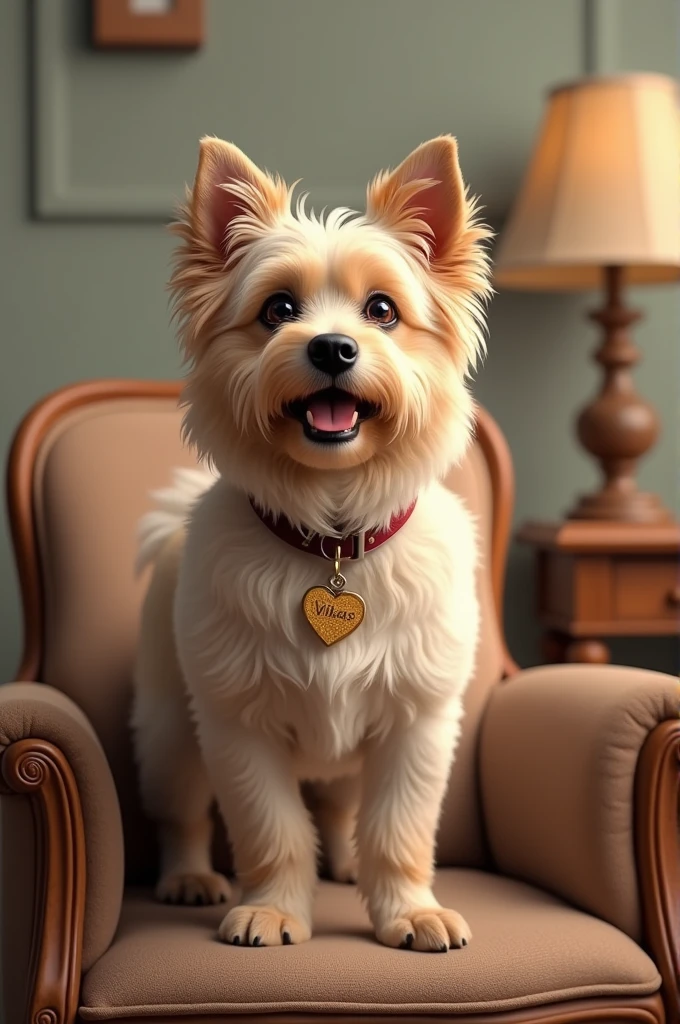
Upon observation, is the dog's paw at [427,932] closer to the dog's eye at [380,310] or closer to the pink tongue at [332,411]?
the pink tongue at [332,411]

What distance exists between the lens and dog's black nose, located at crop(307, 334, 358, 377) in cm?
122

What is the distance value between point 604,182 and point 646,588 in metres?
0.82

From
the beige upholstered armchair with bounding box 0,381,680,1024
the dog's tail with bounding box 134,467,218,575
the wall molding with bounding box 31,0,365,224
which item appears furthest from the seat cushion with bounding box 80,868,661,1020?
the wall molding with bounding box 31,0,365,224

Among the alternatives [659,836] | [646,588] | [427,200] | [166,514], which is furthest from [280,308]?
[646,588]

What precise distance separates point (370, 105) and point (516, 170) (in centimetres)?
36

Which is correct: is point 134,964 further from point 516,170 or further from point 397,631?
point 516,170

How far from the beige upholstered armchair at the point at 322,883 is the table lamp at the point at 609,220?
630mm

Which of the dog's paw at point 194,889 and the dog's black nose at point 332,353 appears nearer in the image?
the dog's black nose at point 332,353

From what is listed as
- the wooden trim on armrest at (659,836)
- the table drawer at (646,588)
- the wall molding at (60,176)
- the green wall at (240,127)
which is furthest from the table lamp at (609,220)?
the wooden trim on armrest at (659,836)

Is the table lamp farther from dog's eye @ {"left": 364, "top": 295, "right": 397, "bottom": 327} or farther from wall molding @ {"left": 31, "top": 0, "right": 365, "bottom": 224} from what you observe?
dog's eye @ {"left": 364, "top": 295, "right": 397, "bottom": 327}

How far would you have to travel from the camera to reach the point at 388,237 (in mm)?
1354

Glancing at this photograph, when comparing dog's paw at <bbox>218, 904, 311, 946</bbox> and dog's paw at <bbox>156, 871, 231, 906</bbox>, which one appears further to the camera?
dog's paw at <bbox>156, 871, 231, 906</bbox>

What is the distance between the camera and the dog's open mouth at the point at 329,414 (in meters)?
1.27

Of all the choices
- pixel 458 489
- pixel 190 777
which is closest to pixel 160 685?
pixel 190 777
